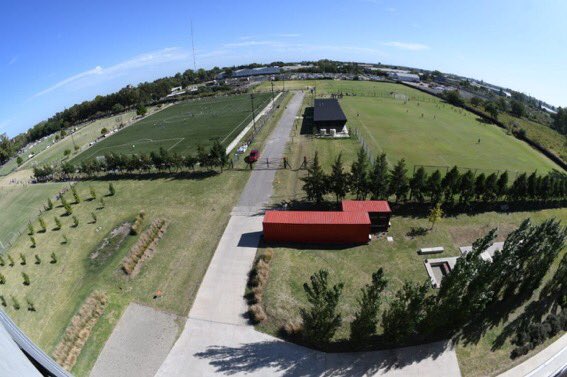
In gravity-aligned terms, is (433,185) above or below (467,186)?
above

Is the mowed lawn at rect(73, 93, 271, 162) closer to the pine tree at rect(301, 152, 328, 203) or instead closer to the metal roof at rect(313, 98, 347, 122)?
the metal roof at rect(313, 98, 347, 122)

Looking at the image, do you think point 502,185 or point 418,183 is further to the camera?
point 418,183

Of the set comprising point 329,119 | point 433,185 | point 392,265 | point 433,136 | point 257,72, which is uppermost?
point 257,72

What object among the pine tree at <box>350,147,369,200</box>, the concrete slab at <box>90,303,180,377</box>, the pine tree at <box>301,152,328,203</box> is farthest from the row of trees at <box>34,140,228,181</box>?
the concrete slab at <box>90,303,180,377</box>

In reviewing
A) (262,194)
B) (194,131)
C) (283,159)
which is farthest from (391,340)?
(194,131)

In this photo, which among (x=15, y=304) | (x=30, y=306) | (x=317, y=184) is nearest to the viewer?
(x=30, y=306)

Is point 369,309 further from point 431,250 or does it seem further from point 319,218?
point 431,250

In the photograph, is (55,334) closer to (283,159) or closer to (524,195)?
(283,159)

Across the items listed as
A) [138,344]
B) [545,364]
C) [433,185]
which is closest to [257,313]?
[138,344]
